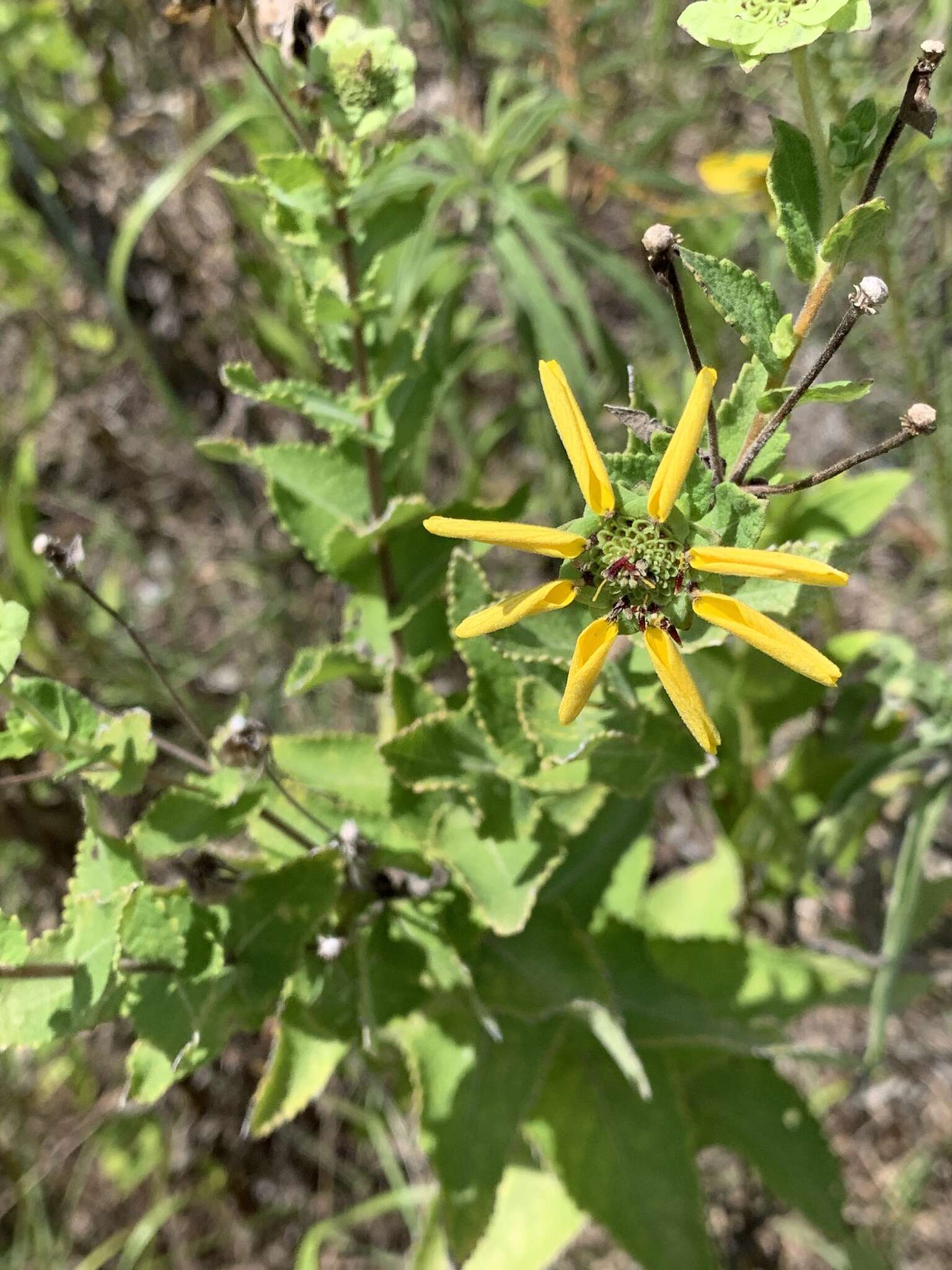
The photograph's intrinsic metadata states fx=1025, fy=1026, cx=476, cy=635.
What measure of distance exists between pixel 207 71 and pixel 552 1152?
8.52ft

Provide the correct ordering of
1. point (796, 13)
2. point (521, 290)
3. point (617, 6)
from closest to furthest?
point (796, 13)
point (521, 290)
point (617, 6)

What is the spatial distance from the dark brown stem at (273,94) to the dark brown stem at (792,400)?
51cm

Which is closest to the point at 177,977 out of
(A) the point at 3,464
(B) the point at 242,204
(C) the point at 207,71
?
(B) the point at 242,204

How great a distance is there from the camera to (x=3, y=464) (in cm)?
248

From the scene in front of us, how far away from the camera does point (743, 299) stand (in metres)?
0.73

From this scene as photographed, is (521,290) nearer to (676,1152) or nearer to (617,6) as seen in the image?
(617,6)

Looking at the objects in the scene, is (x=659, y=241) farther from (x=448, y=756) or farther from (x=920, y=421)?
(x=448, y=756)

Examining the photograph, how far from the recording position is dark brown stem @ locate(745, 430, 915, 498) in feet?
2.11

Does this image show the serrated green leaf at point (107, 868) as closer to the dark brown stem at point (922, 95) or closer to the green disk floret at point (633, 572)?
the green disk floret at point (633, 572)

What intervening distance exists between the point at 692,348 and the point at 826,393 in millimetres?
99

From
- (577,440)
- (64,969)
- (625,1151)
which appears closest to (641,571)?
(577,440)

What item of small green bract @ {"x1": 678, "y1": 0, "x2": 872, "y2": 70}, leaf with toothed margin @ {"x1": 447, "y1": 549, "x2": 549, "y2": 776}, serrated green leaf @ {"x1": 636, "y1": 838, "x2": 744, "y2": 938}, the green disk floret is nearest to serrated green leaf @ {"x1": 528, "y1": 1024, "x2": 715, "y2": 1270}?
serrated green leaf @ {"x1": 636, "y1": 838, "x2": 744, "y2": 938}

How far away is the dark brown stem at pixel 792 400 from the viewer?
2.15 ft

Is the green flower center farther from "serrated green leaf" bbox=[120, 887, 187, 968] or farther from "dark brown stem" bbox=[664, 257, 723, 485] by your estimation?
"serrated green leaf" bbox=[120, 887, 187, 968]
